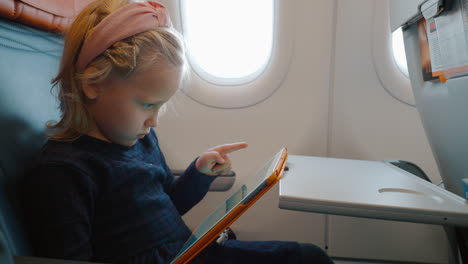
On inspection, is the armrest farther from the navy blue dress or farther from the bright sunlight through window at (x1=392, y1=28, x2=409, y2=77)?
the bright sunlight through window at (x1=392, y1=28, x2=409, y2=77)

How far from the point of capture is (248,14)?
5.05 feet

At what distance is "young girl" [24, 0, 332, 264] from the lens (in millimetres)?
687

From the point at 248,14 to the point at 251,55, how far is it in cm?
19

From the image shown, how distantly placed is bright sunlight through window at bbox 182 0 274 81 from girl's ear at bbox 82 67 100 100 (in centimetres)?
81

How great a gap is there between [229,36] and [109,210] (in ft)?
3.50

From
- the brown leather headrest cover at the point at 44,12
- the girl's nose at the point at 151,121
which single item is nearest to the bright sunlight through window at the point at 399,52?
the girl's nose at the point at 151,121

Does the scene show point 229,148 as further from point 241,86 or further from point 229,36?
point 229,36

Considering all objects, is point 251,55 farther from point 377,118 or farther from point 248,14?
point 377,118

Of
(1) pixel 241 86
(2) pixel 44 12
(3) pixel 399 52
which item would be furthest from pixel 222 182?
(3) pixel 399 52

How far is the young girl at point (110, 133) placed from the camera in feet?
2.25

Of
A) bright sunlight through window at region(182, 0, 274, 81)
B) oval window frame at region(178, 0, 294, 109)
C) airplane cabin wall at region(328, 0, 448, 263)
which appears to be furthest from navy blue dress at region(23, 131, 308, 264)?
airplane cabin wall at region(328, 0, 448, 263)

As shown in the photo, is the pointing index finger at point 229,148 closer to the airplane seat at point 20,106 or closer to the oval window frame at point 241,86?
the airplane seat at point 20,106

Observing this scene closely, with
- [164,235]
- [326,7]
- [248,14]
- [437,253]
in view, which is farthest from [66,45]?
[437,253]

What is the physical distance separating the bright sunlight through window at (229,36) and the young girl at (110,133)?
2.37 feet
